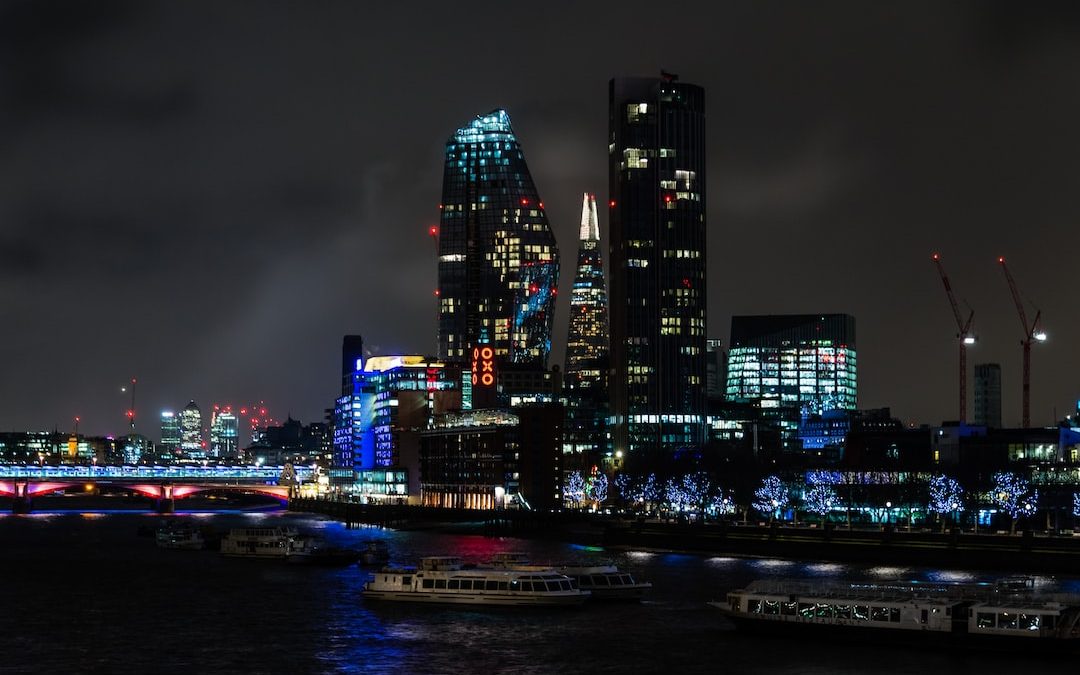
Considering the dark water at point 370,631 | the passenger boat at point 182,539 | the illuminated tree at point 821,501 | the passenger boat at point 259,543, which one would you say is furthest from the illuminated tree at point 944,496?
the passenger boat at point 182,539

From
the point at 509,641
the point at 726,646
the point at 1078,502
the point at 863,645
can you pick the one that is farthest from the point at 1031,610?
the point at 1078,502

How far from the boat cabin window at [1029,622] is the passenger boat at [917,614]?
0.05m

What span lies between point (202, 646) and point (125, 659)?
5.47m

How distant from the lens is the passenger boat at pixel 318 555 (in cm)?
14550

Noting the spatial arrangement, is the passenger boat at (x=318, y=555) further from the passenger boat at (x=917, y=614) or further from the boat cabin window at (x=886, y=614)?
the boat cabin window at (x=886, y=614)

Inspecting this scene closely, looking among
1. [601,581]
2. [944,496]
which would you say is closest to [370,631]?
[601,581]

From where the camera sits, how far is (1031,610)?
77.6 metres

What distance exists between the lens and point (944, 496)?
183125 millimetres

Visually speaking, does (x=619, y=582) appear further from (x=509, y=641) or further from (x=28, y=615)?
(x=28, y=615)

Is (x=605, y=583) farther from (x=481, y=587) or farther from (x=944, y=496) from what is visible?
(x=944, y=496)

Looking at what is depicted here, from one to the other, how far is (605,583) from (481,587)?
28.0 feet

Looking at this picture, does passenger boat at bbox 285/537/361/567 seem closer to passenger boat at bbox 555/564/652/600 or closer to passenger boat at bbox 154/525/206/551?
passenger boat at bbox 154/525/206/551

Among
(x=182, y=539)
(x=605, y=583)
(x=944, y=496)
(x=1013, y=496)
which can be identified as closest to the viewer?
(x=605, y=583)

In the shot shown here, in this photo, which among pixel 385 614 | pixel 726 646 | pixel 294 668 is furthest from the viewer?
pixel 385 614
